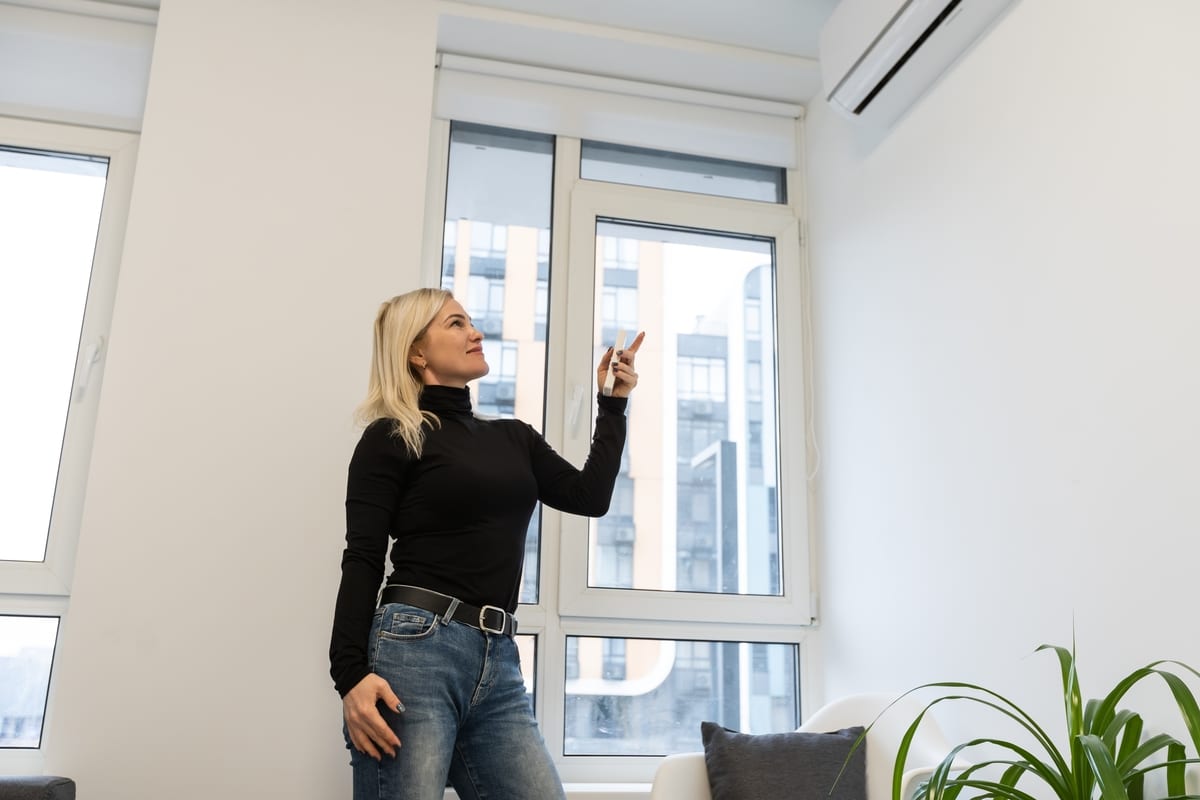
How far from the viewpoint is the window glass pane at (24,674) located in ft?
8.00

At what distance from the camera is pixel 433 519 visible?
5.93 ft

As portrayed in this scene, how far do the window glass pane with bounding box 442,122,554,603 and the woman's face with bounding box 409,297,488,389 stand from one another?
0.83m

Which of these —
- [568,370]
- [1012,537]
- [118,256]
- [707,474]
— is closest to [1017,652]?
[1012,537]

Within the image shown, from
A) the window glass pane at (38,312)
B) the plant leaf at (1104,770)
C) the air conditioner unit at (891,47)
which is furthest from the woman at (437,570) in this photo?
the window glass pane at (38,312)

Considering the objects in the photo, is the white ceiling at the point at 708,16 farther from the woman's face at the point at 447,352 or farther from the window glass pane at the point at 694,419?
the woman's face at the point at 447,352

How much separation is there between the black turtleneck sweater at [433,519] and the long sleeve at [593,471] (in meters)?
0.11

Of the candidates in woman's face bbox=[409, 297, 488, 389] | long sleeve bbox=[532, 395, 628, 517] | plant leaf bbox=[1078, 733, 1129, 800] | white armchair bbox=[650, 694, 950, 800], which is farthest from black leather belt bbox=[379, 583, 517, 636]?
plant leaf bbox=[1078, 733, 1129, 800]

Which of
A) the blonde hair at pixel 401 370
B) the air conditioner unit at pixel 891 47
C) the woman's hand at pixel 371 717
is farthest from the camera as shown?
the air conditioner unit at pixel 891 47

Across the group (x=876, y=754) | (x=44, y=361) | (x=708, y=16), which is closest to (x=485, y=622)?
(x=876, y=754)

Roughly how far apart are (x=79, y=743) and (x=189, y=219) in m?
1.31

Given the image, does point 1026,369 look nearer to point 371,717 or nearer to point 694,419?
point 694,419

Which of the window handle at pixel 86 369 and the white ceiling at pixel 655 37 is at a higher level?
the white ceiling at pixel 655 37

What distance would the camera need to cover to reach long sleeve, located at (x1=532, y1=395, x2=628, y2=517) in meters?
2.04

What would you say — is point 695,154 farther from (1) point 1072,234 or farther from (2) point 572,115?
(1) point 1072,234
